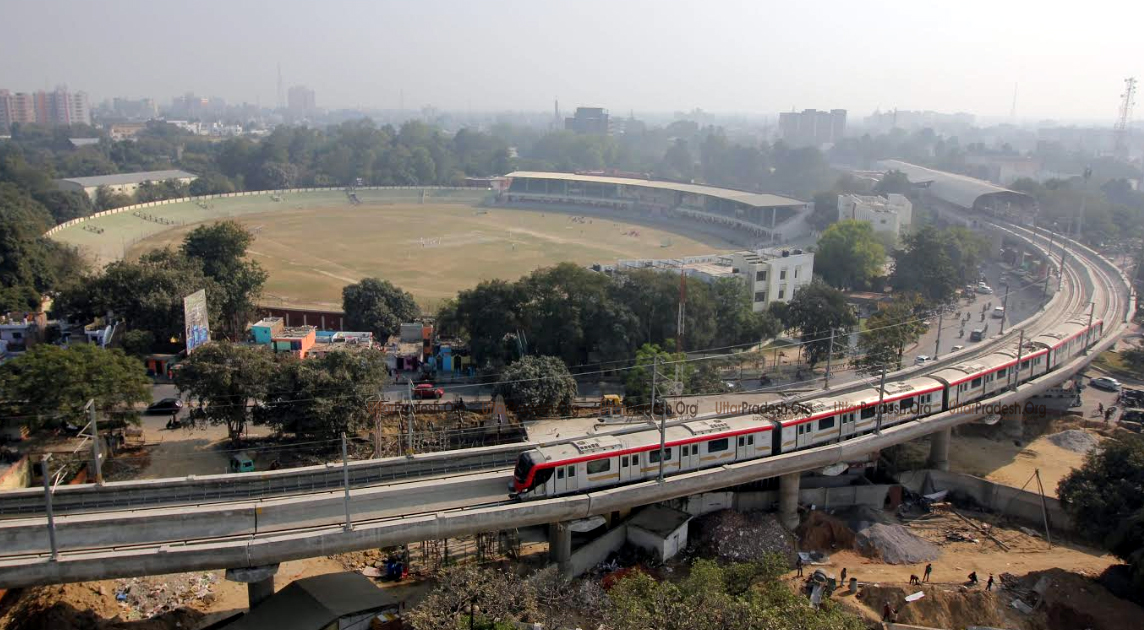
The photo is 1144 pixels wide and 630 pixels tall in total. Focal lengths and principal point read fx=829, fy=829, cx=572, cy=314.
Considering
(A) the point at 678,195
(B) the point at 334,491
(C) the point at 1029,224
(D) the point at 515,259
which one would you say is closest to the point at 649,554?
(B) the point at 334,491

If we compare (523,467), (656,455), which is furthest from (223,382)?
(656,455)

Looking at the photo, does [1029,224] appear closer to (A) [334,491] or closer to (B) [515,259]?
(B) [515,259]

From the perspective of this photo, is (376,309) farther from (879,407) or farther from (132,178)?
(132,178)

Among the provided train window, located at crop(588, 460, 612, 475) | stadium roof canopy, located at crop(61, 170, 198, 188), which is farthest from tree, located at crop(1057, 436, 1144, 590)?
stadium roof canopy, located at crop(61, 170, 198, 188)

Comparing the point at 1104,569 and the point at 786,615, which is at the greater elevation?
the point at 786,615

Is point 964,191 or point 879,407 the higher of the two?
point 964,191

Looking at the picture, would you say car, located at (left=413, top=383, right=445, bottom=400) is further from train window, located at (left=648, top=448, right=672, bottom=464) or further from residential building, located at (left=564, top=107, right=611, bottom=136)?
residential building, located at (left=564, top=107, right=611, bottom=136)
